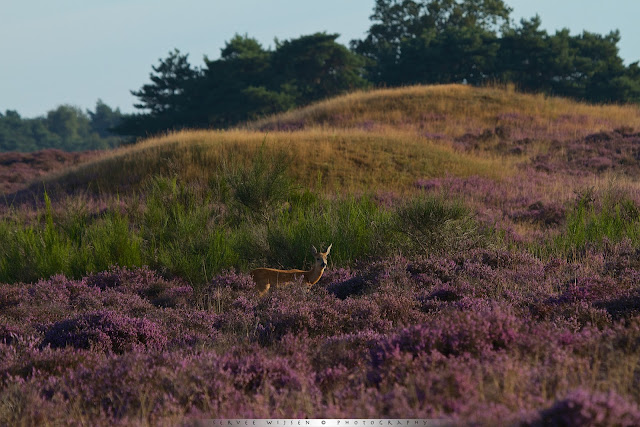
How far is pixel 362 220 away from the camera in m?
10.9

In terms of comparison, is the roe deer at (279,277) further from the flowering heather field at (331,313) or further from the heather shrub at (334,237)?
the heather shrub at (334,237)

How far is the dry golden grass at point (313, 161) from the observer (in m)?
20.4

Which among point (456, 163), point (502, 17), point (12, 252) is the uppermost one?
point (502, 17)

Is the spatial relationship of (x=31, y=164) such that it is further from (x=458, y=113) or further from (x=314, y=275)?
(x=314, y=275)

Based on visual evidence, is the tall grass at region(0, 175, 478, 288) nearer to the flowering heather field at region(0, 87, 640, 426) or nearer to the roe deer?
the flowering heather field at region(0, 87, 640, 426)

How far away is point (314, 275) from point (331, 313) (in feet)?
6.03

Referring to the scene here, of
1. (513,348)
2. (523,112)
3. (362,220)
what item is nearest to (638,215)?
(362,220)

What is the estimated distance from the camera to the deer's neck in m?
8.55

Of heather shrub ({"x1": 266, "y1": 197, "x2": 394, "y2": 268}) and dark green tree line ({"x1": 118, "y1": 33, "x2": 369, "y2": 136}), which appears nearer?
heather shrub ({"x1": 266, "y1": 197, "x2": 394, "y2": 268})

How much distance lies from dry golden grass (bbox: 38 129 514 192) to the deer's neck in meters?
10.1

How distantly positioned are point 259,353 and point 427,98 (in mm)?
31867

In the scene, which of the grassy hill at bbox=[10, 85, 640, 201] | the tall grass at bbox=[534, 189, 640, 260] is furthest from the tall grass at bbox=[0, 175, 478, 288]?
the grassy hill at bbox=[10, 85, 640, 201]

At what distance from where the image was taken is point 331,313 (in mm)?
6777

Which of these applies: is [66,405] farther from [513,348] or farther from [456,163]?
[456,163]
